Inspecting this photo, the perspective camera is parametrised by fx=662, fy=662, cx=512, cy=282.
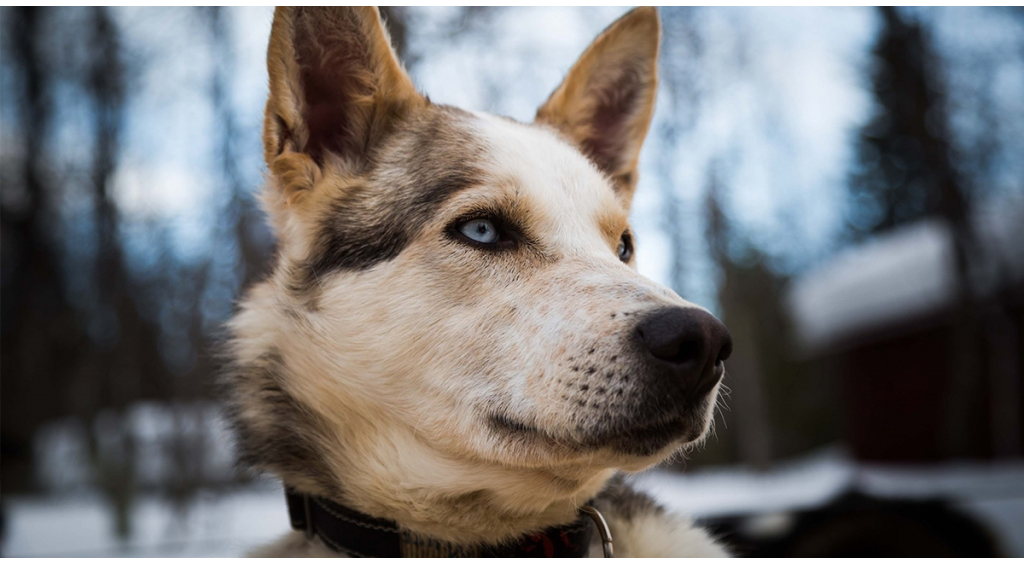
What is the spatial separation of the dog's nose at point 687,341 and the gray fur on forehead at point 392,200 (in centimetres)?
66

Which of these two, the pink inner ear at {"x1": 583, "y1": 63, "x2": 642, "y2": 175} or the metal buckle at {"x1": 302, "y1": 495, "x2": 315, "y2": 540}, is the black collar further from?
the pink inner ear at {"x1": 583, "y1": 63, "x2": 642, "y2": 175}

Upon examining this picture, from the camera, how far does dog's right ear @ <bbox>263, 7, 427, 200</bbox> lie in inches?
68.2

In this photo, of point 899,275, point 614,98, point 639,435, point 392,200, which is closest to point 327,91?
point 392,200

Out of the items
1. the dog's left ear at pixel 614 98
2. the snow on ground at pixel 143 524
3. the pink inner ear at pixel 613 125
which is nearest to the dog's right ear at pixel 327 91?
the dog's left ear at pixel 614 98

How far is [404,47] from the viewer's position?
3035 mm

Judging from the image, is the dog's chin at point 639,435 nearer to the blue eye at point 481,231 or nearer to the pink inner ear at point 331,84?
the blue eye at point 481,231

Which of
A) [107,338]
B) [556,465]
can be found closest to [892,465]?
[556,465]

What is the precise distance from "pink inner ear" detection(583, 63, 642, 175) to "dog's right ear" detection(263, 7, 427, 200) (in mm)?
680

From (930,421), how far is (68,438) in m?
6.83

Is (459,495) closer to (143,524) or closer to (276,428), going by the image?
(276,428)

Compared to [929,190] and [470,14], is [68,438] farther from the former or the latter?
[929,190]

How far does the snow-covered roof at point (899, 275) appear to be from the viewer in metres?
5.13

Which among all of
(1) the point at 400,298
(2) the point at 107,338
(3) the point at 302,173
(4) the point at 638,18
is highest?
(2) the point at 107,338

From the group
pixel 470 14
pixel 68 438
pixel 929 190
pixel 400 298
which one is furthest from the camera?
pixel 929 190
